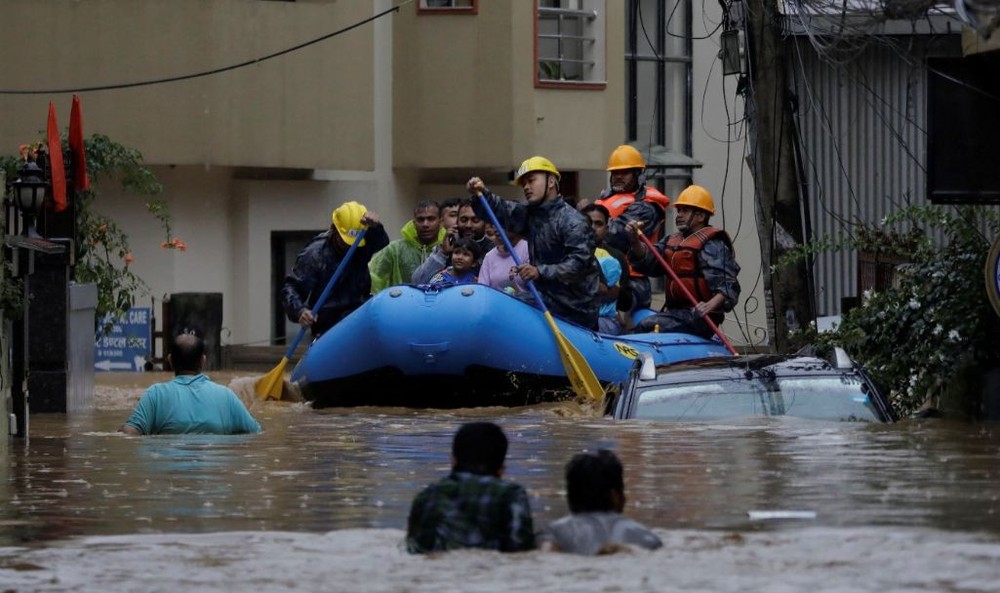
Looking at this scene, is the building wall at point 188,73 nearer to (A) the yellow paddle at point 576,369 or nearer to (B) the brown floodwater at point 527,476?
(A) the yellow paddle at point 576,369

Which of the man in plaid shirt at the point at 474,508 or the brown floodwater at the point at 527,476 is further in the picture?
the brown floodwater at the point at 527,476

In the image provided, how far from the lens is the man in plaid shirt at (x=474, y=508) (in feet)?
27.9

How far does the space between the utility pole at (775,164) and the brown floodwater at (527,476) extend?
3.73 meters

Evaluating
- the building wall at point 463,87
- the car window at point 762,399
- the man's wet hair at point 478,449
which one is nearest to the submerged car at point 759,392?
the car window at point 762,399

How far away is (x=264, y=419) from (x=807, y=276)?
479cm

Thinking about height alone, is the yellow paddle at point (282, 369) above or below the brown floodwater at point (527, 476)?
above

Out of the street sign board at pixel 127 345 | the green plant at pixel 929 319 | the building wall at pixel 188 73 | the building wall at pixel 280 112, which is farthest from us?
the building wall at pixel 280 112

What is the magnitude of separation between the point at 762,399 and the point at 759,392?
0.22ft

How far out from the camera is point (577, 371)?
642 inches

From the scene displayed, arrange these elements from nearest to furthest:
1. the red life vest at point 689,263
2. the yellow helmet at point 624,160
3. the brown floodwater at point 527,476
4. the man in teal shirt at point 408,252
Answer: the brown floodwater at point 527,476 < the red life vest at point 689,263 < the man in teal shirt at point 408,252 < the yellow helmet at point 624,160

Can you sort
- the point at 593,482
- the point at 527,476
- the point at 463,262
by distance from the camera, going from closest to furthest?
the point at 593,482 < the point at 527,476 < the point at 463,262

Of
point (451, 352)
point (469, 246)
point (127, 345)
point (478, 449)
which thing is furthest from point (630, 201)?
point (478, 449)

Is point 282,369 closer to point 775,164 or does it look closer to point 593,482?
point 775,164

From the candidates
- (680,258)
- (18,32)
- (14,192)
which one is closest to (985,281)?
(680,258)
